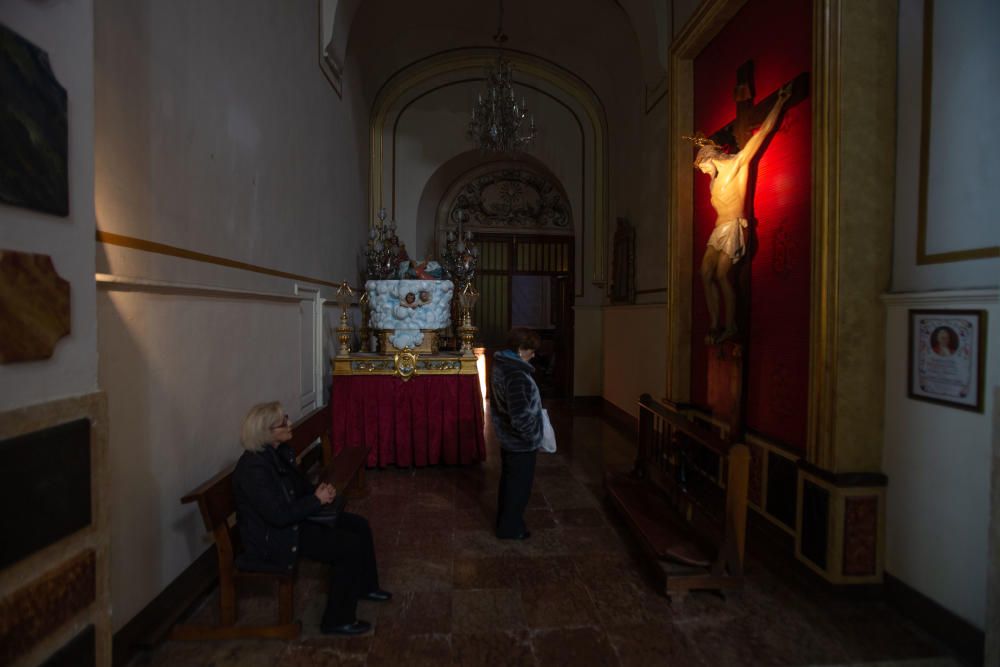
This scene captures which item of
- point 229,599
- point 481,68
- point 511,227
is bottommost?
point 229,599

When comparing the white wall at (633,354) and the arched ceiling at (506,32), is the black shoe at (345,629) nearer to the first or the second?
the white wall at (633,354)

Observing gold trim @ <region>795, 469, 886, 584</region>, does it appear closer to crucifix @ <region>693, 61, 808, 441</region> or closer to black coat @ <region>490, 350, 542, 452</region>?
crucifix @ <region>693, 61, 808, 441</region>

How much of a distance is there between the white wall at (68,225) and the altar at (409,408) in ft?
11.6

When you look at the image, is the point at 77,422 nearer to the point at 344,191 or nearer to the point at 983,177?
the point at 983,177

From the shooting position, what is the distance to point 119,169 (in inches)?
87.1

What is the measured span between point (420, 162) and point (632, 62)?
3.75m

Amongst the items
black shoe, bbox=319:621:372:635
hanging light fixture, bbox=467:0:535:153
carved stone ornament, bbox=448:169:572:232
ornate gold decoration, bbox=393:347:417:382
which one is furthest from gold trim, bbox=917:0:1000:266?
carved stone ornament, bbox=448:169:572:232

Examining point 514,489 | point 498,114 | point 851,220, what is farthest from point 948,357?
point 498,114

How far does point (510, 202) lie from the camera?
9781 millimetres

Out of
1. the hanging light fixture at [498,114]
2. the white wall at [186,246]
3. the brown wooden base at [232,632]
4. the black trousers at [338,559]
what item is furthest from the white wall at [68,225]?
the hanging light fixture at [498,114]

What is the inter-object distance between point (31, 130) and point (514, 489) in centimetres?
→ 297

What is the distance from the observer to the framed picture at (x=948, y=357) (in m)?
2.29

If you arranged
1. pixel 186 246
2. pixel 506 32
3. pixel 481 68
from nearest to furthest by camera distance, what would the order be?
pixel 186 246
pixel 506 32
pixel 481 68

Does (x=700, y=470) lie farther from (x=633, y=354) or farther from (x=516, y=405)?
(x=633, y=354)
